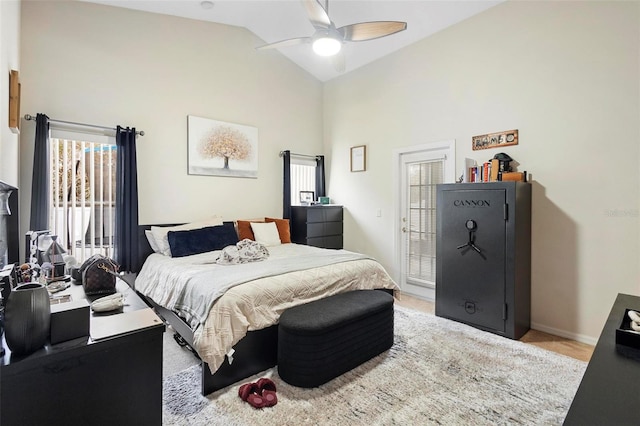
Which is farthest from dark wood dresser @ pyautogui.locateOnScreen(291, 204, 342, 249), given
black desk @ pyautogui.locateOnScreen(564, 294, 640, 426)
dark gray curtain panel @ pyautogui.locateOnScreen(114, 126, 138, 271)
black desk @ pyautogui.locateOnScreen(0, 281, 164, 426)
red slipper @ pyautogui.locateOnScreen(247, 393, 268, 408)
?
black desk @ pyautogui.locateOnScreen(564, 294, 640, 426)

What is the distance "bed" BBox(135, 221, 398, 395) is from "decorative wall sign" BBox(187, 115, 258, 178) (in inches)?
60.9

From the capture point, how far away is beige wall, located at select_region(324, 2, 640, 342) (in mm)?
2715

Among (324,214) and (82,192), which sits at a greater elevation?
(82,192)

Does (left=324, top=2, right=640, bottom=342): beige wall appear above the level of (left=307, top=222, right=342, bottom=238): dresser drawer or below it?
above

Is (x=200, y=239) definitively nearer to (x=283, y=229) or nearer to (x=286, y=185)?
(x=283, y=229)

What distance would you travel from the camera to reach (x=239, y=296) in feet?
7.18

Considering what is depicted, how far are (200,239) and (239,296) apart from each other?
1.68m

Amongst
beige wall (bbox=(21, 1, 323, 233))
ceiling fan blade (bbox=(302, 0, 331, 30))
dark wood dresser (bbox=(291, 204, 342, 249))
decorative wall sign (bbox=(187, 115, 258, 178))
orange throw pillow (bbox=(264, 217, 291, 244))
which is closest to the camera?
ceiling fan blade (bbox=(302, 0, 331, 30))

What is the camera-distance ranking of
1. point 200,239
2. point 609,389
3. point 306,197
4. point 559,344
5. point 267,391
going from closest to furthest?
1. point 609,389
2. point 267,391
3. point 559,344
4. point 200,239
5. point 306,197

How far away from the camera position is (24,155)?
10.2ft

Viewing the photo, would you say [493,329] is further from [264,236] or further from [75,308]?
[75,308]

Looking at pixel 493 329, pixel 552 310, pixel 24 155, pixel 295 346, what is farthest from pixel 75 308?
pixel 552 310

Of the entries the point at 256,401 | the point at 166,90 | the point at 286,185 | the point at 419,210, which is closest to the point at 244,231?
the point at 286,185

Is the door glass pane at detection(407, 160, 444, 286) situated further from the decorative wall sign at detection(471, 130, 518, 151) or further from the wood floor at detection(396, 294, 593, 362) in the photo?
the wood floor at detection(396, 294, 593, 362)
